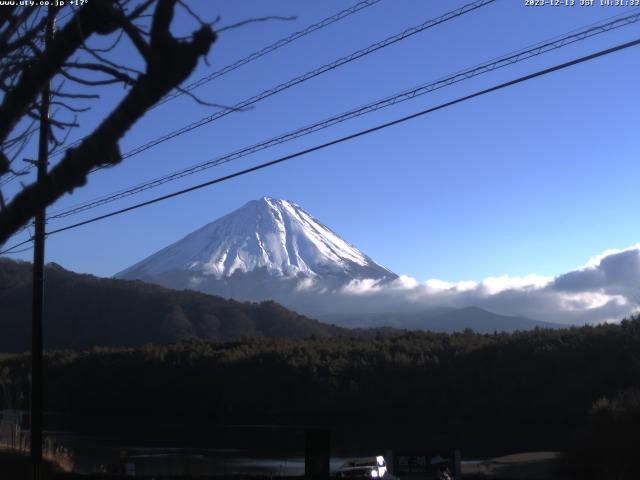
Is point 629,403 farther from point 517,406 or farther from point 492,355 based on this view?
point 492,355

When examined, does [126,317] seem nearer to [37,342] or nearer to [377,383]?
[377,383]

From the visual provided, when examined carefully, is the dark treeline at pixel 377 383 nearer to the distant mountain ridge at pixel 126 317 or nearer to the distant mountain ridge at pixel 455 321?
the distant mountain ridge at pixel 126 317

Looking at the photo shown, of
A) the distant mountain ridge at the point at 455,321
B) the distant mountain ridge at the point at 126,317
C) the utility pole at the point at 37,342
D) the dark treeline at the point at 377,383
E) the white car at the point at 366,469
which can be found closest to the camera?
the utility pole at the point at 37,342

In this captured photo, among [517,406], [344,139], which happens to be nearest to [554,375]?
[517,406]

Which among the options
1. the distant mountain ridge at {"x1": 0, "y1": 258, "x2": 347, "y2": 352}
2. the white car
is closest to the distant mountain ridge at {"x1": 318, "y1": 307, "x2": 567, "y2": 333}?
the distant mountain ridge at {"x1": 0, "y1": 258, "x2": 347, "y2": 352}

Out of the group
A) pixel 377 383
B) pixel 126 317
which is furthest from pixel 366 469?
pixel 126 317

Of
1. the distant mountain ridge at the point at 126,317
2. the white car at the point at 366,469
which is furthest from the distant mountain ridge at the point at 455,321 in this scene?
the white car at the point at 366,469

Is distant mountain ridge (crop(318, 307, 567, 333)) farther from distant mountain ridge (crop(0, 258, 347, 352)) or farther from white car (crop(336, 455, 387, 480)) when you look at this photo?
white car (crop(336, 455, 387, 480))

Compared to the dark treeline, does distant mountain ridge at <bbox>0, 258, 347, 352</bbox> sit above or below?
above
